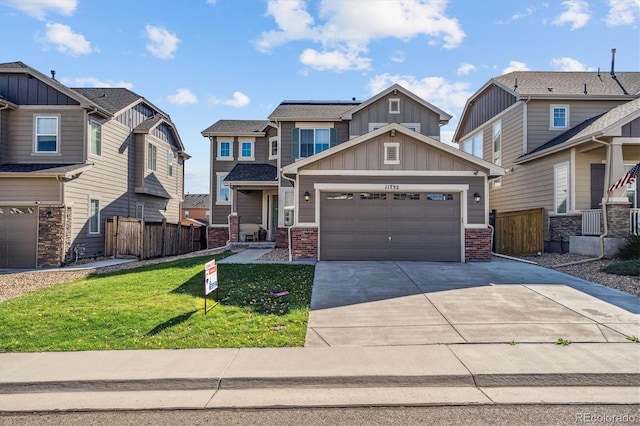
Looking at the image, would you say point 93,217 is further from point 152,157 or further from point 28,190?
point 152,157

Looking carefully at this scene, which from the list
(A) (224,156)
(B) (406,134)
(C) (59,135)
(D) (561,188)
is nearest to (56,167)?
(C) (59,135)

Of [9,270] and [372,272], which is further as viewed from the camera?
[9,270]

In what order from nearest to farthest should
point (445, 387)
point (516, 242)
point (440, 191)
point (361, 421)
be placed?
point (361, 421) < point (445, 387) < point (440, 191) < point (516, 242)

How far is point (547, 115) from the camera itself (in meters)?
17.8

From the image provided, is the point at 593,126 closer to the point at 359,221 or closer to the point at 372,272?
the point at 359,221

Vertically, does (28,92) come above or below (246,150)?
above

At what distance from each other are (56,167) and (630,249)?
65.8ft

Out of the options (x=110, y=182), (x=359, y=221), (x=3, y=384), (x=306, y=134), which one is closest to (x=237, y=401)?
(x=3, y=384)

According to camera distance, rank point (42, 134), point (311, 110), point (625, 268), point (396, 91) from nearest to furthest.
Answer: point (625, 268), point (42, 134), point (396, 91), point (311, 110)

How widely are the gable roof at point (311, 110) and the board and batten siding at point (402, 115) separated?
111cm

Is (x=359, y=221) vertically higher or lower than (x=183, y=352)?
higher

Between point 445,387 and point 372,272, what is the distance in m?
6.39

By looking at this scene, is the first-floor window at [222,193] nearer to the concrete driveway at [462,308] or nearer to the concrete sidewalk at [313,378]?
the concrete driveway at [462,308]

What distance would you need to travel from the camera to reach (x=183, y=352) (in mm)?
5840
